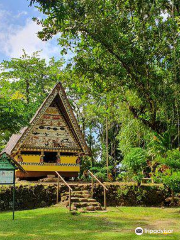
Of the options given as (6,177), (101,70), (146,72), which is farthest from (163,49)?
(6,177)

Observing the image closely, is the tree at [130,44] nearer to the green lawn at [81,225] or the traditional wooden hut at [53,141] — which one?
the green lawn at [81,225]

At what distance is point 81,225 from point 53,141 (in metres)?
9.48

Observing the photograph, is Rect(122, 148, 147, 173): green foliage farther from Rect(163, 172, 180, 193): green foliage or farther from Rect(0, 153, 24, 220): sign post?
Rect(0, 153, 24, 220): sign post

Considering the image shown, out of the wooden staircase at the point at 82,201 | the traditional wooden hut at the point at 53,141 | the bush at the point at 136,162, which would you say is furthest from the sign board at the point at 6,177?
the bush at the point at 136,162

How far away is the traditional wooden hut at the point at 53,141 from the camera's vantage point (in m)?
17.8

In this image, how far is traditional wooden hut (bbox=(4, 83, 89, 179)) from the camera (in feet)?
58.5

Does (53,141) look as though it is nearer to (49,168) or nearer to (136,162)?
(49,168)

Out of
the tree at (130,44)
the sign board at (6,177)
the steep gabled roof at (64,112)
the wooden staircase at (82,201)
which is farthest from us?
the steep gabled roof at (64,112)

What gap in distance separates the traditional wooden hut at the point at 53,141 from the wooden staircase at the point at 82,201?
13.7 ft

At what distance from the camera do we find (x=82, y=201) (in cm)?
1315

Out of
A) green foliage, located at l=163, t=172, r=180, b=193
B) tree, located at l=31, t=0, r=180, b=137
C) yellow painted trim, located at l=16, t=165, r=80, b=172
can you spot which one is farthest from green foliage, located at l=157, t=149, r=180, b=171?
yellow painted trim, located at l=16, t=165, r=80, b=172

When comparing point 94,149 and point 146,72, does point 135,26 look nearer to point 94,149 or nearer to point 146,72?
point 146,72

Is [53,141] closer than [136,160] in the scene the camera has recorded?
No

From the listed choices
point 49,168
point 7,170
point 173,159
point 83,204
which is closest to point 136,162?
point 173,159
